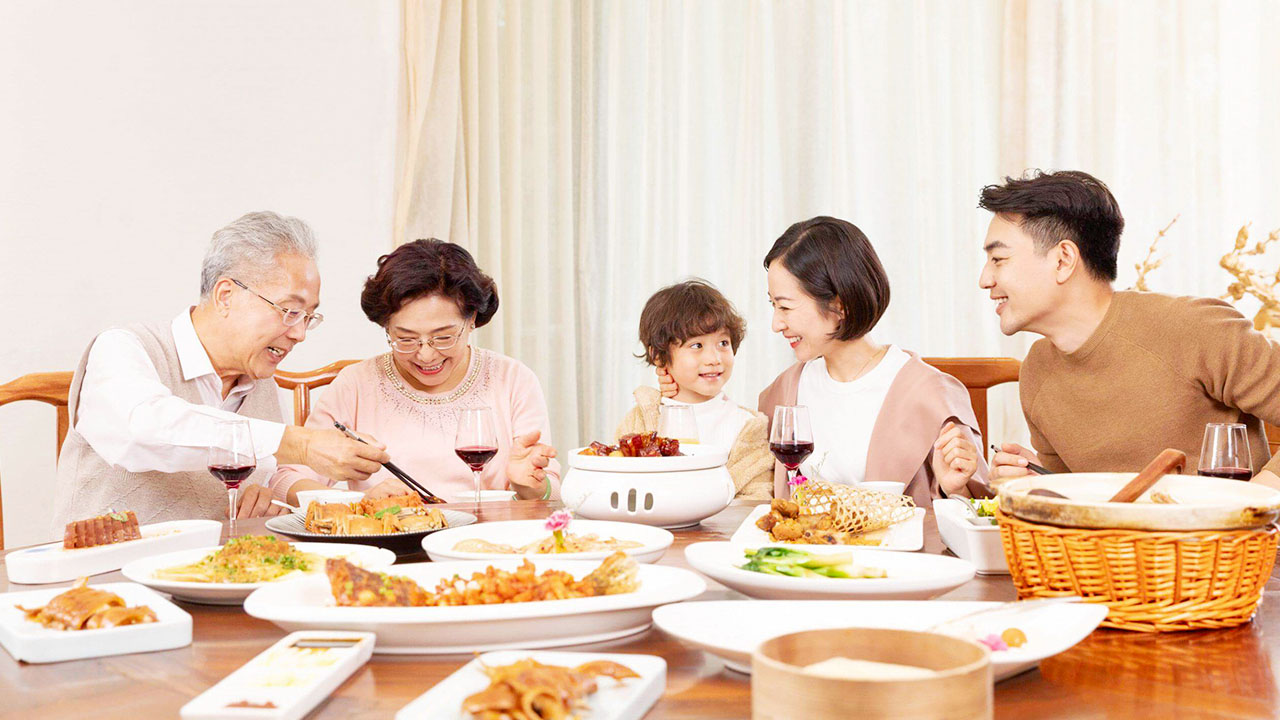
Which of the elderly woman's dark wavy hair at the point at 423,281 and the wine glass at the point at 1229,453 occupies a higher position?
the elderly woman's dark wavy hair at the point at 423,281

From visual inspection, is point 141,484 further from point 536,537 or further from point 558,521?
point 558,521

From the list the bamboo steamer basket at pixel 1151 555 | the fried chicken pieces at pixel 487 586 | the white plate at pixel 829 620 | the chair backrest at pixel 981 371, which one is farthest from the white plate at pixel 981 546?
the chair backrest at pixel 981 371

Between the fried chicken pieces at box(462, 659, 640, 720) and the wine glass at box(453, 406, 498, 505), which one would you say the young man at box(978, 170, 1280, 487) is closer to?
the wine glass at box(453, 406, 498, 505)

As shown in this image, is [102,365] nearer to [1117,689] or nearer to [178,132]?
[178,132]

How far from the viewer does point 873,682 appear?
0.59 meters

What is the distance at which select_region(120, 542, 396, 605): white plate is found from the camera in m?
1.21

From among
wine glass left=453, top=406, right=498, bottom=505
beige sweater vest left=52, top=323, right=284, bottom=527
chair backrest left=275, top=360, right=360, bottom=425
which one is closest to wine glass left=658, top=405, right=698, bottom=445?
wine glass left=453, top=406, right=498, bottom=505

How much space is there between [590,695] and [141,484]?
1.76m

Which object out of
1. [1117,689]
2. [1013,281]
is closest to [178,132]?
[1013,281]

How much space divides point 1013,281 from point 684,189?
6.67 feet

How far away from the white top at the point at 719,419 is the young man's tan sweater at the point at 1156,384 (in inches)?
32.9

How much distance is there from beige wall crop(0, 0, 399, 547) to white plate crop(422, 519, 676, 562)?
84.1 inches

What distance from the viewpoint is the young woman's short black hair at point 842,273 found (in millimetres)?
2617

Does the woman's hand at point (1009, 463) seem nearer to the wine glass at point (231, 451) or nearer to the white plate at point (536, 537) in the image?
the white plate at point (536, 537)
